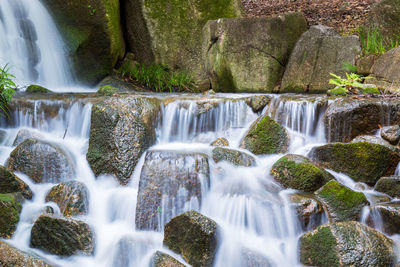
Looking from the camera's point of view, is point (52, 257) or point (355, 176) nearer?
point (52, 257)

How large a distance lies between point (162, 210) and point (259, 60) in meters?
4.83

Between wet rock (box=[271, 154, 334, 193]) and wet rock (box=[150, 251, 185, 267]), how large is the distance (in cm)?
162

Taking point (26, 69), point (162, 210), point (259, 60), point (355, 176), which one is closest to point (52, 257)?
point (162, 210)

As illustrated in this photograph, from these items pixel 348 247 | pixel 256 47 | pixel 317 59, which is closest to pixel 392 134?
pixel 348 247

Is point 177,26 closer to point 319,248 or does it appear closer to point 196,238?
point 196,238

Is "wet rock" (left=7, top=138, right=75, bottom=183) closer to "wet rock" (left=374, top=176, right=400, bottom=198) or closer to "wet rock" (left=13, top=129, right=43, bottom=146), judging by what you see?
"wet rock" (left=13, top=129, right=43, bottom=146)

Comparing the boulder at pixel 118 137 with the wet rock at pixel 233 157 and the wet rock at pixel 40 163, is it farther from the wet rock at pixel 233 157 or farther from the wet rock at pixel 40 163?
the wet rock at pixel 233 157

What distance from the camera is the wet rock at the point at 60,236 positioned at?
3.24m

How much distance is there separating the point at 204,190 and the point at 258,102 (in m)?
2.30

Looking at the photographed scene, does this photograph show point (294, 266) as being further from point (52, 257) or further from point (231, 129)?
point (231, 129)

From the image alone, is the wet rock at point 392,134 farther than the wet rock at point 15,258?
Yes

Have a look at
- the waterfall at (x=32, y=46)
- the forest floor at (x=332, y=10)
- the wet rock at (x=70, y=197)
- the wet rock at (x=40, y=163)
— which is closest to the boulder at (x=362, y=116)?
the wet rock at (x=70, y=197)

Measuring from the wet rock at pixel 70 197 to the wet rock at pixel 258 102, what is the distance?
9.64 ft

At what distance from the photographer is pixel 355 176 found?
414 centimetres
